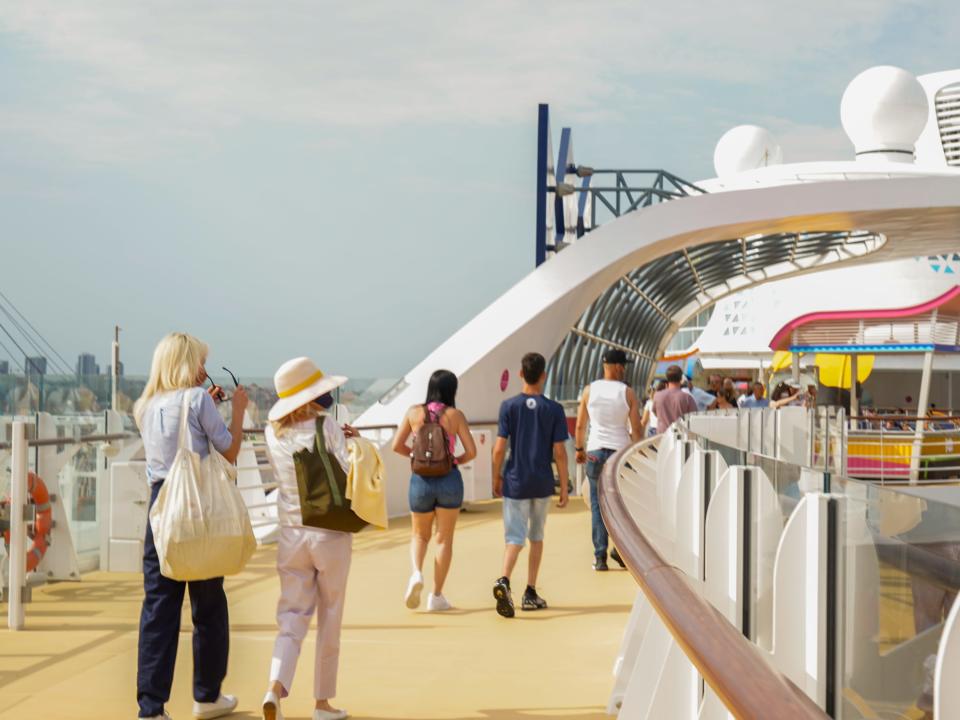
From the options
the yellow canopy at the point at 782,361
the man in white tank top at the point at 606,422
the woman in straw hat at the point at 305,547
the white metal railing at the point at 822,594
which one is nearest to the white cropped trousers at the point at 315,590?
the woman in straw hat at the point at 305,547

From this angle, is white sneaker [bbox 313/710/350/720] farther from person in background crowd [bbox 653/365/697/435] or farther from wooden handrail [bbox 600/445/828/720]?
person in background crowd [bbox 653/365/697/435]

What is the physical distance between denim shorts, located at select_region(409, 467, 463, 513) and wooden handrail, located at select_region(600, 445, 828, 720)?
4.62 meters

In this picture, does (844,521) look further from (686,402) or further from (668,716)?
(686,402)

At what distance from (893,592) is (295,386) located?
11.1 feet

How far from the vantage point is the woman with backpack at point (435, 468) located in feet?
23.7

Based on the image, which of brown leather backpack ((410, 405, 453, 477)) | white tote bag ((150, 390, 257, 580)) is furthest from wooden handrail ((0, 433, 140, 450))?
white tote bag ((150, 390, 257, 580))

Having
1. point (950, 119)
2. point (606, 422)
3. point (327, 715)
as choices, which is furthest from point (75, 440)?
point (950, 119)

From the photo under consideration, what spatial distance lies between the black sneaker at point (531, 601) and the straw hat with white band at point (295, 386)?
3002 millimetres

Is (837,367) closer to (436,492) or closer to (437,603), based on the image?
(437,603)

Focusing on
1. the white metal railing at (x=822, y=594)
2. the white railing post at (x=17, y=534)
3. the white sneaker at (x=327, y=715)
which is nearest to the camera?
the white metal railing at (x=822, y=594)

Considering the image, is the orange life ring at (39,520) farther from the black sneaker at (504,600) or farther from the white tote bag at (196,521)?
the white tote bag at (196,521)

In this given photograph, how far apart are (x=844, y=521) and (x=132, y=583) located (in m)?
6.72

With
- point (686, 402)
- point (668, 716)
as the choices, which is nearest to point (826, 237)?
point (686, 402)

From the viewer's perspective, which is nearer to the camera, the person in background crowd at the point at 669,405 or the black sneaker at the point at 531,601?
the black sneaker at the point at 531,601
